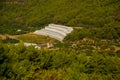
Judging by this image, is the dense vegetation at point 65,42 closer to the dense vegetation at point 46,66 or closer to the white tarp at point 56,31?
the dense vegetation at point 46,66

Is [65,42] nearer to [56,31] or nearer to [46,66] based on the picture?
[56,31]

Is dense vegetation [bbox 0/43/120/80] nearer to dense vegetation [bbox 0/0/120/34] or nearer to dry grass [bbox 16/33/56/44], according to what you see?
dry grass [bbox 16/33/56/44]

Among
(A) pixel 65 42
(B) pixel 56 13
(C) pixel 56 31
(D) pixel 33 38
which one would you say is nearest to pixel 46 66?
(A) pixel 65 42

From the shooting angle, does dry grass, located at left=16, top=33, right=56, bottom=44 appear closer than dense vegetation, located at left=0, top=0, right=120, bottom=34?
Yes


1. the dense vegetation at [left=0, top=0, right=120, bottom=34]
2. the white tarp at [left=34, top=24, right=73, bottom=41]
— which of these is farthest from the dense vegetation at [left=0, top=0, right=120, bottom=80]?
the white tarp at [left=34, top=24, right=73, bottom=41]

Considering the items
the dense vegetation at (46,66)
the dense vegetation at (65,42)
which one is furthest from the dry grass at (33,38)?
the dense vegetation at (46,66)

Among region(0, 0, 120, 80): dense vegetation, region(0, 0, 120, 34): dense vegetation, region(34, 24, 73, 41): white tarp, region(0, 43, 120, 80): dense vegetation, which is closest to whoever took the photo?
region(0, 43, 120, 80): dense vegetation
